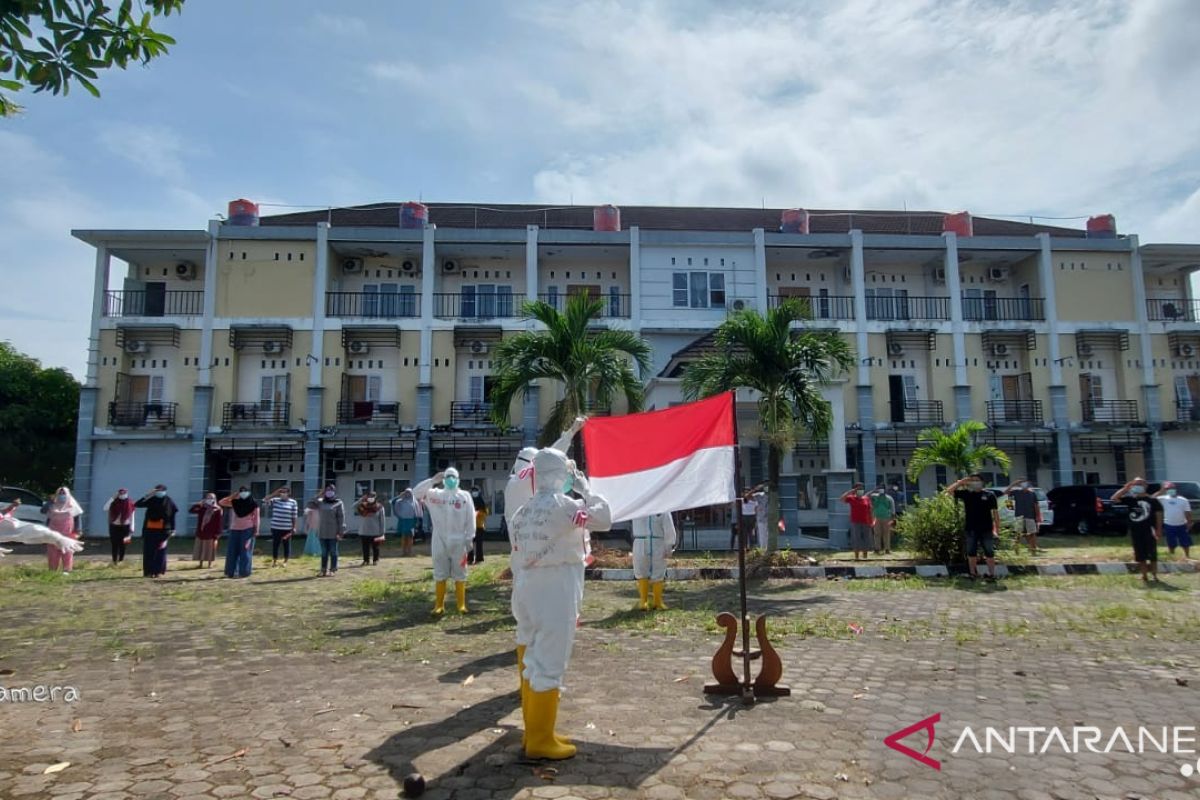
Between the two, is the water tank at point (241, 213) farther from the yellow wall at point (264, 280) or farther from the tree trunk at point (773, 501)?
the tree trunk at point (773, 501)

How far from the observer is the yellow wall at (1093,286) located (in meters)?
29.6

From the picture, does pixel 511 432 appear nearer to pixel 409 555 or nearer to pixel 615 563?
pixel 409 555

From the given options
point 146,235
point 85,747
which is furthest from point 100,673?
Result: point 146,235

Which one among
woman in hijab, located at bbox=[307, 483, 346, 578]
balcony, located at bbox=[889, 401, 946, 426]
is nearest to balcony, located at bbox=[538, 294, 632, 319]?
balcony, located at bbox=[889, 401, 946, 426]

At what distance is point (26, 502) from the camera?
22281 millimetres

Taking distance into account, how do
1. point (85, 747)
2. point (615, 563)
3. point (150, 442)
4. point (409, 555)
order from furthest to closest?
point (150, 442), point (409, 555), point (615, 563), point (85, 747)

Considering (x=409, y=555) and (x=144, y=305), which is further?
(x=144, y=305)

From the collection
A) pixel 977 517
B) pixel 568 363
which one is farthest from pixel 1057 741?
pixel 568 363

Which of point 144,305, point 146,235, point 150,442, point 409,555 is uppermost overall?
point 146,235

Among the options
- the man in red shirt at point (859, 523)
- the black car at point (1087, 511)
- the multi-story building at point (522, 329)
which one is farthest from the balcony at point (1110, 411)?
the man in red shirt at point (859, 523)

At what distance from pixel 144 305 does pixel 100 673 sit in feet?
84.0

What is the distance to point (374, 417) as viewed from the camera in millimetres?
27844

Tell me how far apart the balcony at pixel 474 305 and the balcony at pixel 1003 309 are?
17.5 meters

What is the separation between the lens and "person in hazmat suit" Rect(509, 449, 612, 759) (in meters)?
4.34
